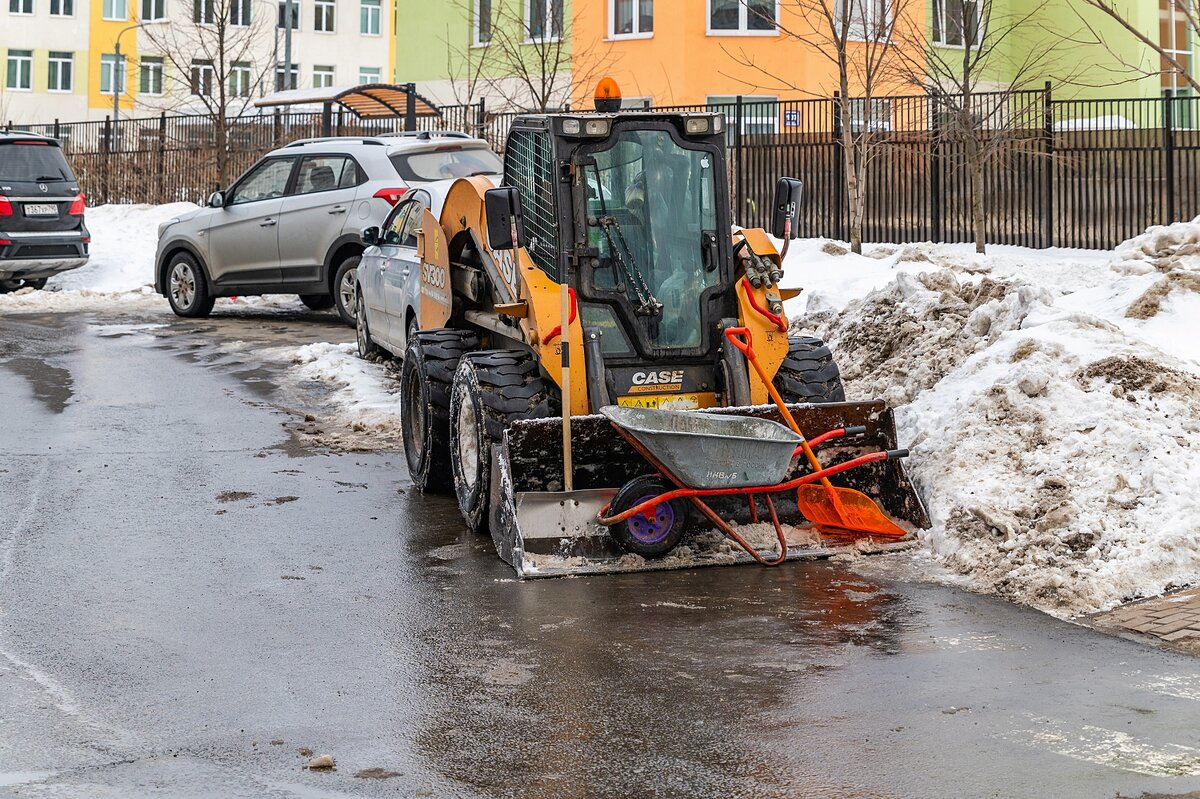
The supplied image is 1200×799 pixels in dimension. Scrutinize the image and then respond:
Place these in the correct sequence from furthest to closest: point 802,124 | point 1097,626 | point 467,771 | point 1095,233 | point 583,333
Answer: point 802,124, point 1095,233, point 583,333, point 1097,626, point 467,771

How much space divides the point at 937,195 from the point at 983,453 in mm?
14434

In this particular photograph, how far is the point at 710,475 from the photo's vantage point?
7.78 m

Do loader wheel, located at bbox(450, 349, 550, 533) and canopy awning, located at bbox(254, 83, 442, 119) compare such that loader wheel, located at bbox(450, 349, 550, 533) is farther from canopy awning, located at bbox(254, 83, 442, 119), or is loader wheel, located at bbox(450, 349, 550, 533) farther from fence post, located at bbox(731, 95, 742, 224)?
canopy awning, located at bbox(254, 83, 442, 119)

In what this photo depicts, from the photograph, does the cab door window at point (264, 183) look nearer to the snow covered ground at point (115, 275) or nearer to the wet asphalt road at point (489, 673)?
the snow covered ground at point (115, 275)

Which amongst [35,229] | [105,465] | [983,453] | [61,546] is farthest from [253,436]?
[35,229]

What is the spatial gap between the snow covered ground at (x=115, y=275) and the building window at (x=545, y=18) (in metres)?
8.04

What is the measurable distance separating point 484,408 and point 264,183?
1073 cm

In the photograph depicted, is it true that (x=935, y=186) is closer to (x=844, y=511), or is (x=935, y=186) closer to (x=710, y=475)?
(x=844, y=511)

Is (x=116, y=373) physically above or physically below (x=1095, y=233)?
below

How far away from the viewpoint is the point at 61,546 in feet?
27.6

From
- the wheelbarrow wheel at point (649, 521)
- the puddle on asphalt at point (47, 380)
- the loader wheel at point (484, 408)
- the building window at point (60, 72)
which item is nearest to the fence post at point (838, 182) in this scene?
the puddle on asphalt at point (47, 380)

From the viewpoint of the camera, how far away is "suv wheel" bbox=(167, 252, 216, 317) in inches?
773

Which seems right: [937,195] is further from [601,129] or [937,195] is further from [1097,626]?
[1097,626]

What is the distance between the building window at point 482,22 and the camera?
1469 inches
